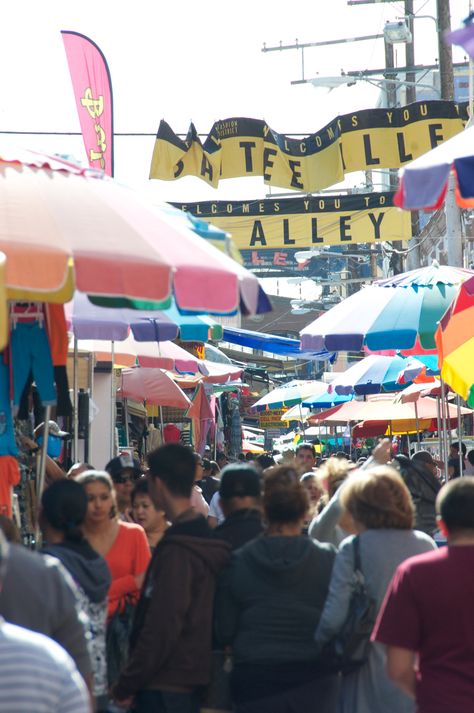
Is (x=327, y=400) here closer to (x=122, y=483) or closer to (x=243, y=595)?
(x=122, y=483)

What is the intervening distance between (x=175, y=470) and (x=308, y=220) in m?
14.0

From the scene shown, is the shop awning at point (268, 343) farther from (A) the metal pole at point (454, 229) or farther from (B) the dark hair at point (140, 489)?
(B) the dark hair at point (140, 489)

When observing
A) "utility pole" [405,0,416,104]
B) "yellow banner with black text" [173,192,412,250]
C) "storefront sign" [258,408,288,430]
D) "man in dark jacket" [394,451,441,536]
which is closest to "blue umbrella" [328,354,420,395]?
"yellow banner with black text" [173,192,412,250]

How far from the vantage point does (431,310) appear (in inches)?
413

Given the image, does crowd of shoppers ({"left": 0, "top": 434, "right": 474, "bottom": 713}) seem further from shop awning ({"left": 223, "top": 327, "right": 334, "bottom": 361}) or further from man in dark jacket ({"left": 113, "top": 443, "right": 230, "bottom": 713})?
shop awning ({"left": 223, "top": 327, "right": 334, "bottom": 361})

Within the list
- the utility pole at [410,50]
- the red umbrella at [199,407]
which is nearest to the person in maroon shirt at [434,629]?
the red umbrella at [199,407]

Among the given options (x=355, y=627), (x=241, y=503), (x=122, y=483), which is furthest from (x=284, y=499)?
(x=122, y=483)

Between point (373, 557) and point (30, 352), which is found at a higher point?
point (30, 352)

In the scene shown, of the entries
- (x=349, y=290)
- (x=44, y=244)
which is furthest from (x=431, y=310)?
(x=349, y=290)

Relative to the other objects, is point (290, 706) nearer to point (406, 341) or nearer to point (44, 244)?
point (44, 244)

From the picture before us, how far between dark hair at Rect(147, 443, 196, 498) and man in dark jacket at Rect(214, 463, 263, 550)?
1.15 feet

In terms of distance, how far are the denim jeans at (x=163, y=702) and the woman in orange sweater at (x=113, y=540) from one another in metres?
0.61

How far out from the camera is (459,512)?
15.0ft

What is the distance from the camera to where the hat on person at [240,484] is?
599 centimetres
